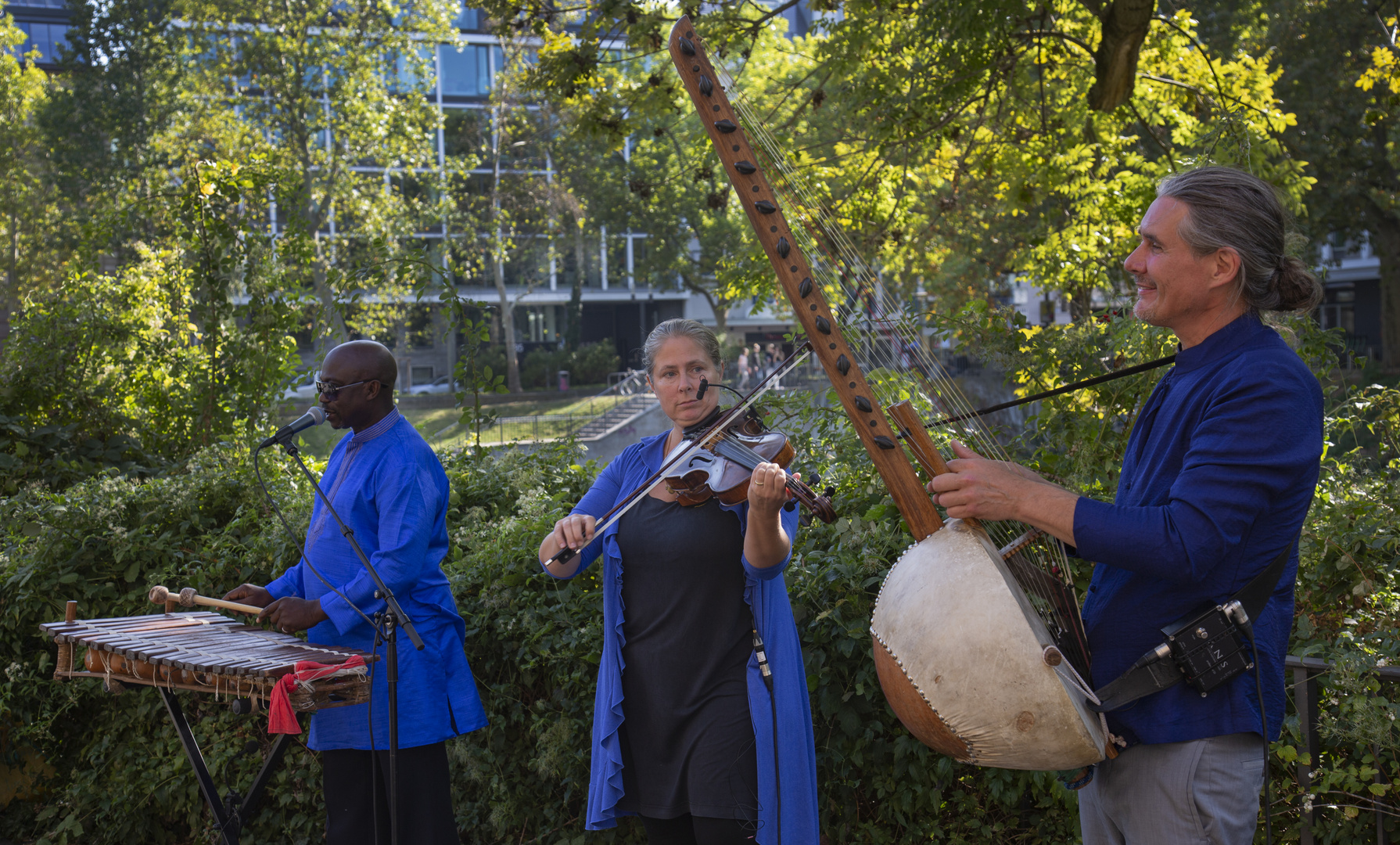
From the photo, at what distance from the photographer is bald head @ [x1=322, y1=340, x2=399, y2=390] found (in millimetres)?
3379

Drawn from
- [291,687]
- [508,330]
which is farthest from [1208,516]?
[508,330]

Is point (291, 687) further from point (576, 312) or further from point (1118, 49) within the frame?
point (576, 312)

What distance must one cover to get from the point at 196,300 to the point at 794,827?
24.3 ft

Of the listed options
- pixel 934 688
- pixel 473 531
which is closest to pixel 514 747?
pixel 473 531

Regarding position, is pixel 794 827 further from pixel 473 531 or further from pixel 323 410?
pixel 473 531

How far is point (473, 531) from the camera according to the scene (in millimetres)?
4871

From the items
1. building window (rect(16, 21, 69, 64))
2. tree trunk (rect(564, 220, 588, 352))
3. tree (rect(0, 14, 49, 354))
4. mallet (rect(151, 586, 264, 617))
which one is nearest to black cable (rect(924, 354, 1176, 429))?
mallet (rect(151, 586, 264, 617))

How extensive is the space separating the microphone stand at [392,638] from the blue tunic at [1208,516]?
207cm

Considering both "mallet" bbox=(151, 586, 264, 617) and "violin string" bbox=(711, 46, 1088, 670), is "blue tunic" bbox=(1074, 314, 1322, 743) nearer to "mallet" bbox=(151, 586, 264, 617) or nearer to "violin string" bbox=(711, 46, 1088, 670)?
"violin string" bbox=(711, 46, 1088, 670)

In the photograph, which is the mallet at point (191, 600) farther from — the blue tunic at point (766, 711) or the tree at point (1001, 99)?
the tree at point (1001, 99)

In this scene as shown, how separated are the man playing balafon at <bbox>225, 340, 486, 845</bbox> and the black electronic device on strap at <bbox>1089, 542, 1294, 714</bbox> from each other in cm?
218

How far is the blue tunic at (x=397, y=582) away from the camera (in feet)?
10.5

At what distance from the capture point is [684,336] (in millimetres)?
3062

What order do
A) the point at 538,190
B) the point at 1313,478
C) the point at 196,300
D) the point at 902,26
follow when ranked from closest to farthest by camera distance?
the point at 1313,478, the point at 196,300, the point at 902,26, the point at 538,190
